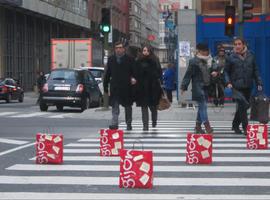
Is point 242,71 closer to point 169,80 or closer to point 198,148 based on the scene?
point 198,148

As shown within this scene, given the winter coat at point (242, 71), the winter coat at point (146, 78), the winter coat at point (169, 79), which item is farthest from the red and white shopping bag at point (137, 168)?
the winter coat at point (169, 79)

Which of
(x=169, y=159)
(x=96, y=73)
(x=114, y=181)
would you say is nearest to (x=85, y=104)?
(x=96, y=73)

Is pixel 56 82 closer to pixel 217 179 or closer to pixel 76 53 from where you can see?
pixel 76 53

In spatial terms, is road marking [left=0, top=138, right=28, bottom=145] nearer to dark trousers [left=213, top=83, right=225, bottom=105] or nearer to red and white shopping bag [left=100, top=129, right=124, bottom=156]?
red and white shopping bag [left=100, top=129, right=124, bottom=156]

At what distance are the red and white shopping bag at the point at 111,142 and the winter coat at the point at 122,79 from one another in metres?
4.15

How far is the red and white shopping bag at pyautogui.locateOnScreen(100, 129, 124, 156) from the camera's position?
1124 cm

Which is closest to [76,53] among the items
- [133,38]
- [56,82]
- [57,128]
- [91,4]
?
[56,82]

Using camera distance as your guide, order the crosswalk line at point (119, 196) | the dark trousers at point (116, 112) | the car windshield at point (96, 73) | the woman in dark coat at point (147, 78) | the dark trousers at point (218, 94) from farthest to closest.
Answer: the car windshield at point (96, 73) → the dark trousers at point (218, 94) → the woman in dark coat at point (147, 78) → the dark trousers at point (116, 112) → the crosswalk line at point (119, 196)

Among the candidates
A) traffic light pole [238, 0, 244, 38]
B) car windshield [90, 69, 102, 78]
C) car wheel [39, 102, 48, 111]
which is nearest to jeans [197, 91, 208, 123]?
traffic light pole [238, 0, 244, 38]

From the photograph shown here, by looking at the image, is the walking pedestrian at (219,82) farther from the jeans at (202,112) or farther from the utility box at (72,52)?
the utility box at (72,52)

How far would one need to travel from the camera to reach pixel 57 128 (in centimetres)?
1698

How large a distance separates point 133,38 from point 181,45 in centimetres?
9375

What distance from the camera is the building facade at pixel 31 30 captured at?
167ft

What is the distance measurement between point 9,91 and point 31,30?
19.1 metres
